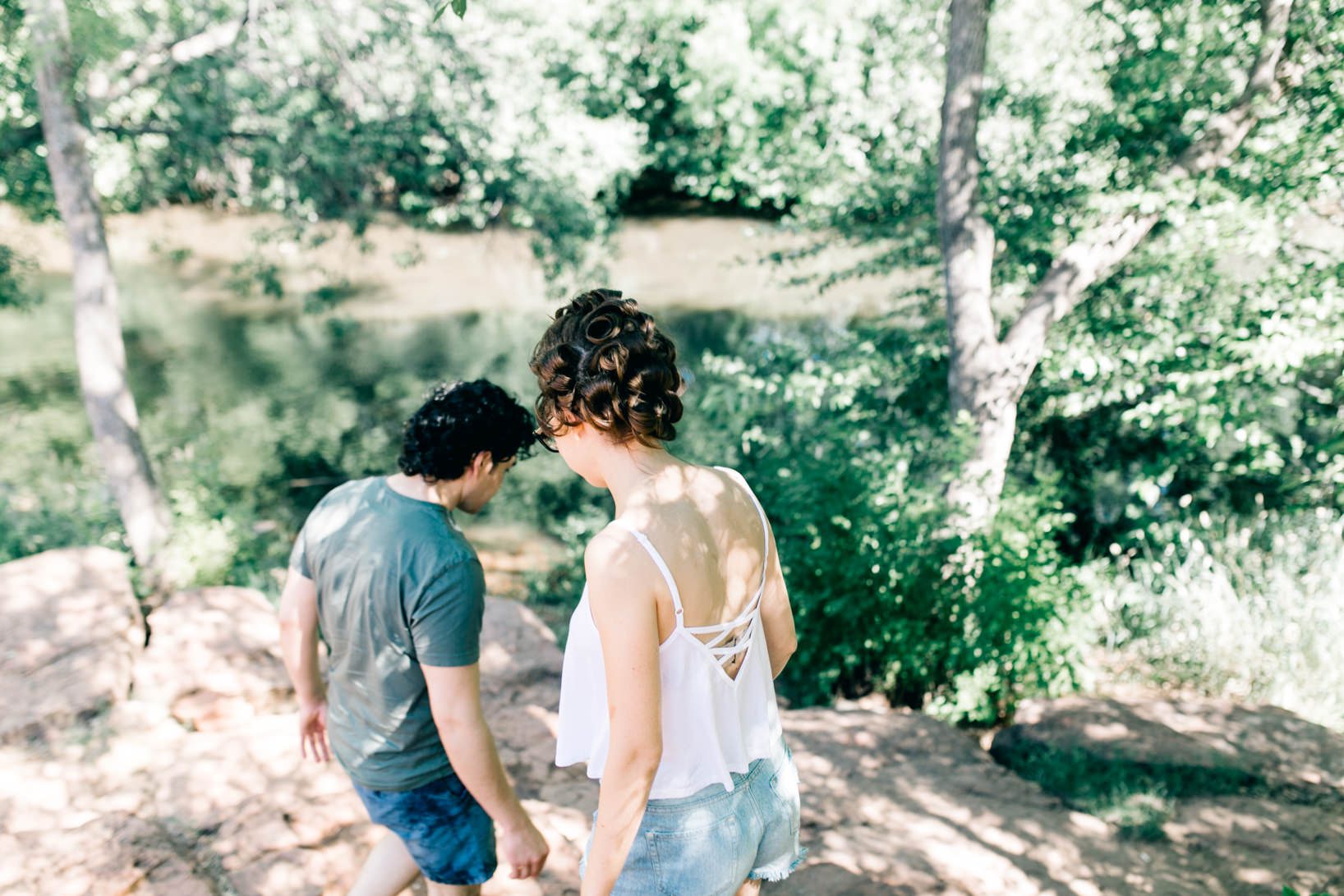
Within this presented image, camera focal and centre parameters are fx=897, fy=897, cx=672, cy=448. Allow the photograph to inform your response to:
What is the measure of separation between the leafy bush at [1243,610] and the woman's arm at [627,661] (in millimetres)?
5100

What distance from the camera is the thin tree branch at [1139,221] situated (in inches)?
218

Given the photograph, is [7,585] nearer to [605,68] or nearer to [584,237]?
[584,237]

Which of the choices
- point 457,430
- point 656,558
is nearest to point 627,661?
point 656,558

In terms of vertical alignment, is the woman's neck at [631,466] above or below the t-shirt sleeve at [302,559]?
above

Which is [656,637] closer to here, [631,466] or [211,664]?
[631,466]

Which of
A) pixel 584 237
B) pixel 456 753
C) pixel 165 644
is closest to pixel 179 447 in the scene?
pixel 584 237

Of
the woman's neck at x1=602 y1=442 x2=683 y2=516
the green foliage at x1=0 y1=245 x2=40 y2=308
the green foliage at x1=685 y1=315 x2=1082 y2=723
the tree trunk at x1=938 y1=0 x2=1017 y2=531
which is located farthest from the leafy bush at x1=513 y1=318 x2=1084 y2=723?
the green foliage at x1=0 y1=245 x2=40 y2=308

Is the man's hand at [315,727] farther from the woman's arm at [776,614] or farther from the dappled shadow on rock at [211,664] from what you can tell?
the dappled shadow on rock at [211,664]

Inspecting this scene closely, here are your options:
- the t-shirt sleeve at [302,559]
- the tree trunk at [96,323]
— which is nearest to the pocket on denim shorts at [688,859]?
the t-shirt sleeve at [302,559]

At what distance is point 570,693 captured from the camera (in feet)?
5.92

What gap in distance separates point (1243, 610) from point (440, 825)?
5291mm

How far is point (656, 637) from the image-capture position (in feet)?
5.27

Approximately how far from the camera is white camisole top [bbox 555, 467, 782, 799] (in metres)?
1.71

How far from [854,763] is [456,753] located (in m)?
2.74
